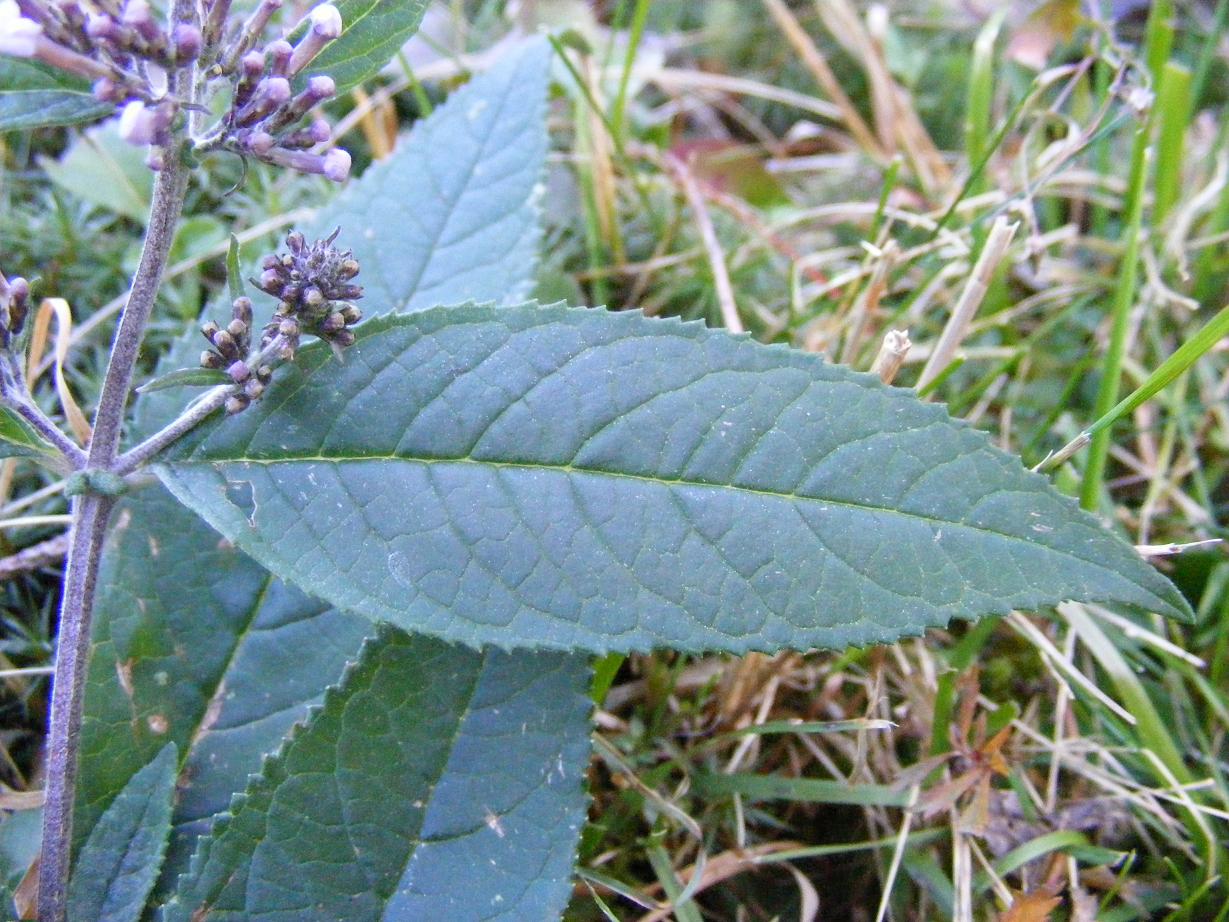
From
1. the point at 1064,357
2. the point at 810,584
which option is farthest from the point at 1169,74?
the point at 810,584

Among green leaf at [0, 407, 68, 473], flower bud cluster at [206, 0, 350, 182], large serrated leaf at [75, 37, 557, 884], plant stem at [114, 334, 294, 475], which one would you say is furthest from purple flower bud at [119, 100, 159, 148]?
large serrated leaf at [75, 37, 557, 884]

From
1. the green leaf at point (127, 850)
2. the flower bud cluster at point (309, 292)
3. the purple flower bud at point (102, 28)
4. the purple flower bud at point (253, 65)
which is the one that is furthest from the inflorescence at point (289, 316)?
the green leaf at point (127, 850)

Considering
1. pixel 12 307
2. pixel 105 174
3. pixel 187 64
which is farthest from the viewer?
pixel 105 174

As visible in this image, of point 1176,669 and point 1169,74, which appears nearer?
point 1176,669

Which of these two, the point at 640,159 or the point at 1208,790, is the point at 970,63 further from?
the point at 1208,790

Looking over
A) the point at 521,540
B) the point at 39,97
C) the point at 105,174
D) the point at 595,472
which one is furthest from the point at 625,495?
the point at 105,174

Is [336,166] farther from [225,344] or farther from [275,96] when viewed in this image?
[225,344]
